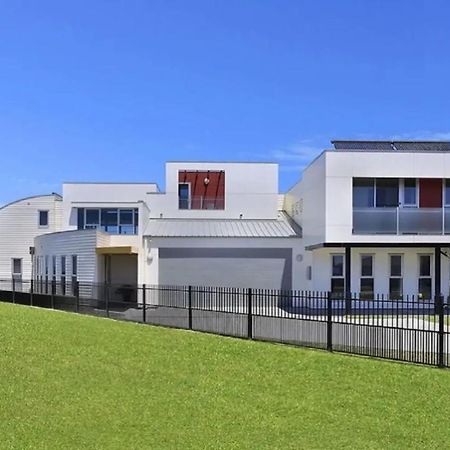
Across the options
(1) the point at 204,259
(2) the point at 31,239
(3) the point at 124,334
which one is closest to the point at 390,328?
(3) the point at 124,334

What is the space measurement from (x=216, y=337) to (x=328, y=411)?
5.74 metres

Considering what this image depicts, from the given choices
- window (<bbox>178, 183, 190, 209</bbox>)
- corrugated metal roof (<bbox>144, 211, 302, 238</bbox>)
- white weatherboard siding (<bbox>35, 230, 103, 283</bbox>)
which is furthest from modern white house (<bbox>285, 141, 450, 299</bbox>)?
window (<bbox>178, 183, 190, 209</bbox>)

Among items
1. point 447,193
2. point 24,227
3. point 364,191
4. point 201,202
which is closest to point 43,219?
point 24,227

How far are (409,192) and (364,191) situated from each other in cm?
197

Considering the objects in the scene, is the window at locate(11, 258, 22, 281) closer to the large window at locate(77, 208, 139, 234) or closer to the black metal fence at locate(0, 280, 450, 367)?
the large window at locate(77, 208, 139, 234)

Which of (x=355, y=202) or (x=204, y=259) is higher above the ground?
(x=355, y=202)

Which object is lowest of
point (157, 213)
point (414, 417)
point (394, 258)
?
point (414, 417)

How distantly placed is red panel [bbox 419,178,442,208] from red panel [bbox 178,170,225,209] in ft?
47.7

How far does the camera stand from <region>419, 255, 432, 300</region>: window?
85.8 feet

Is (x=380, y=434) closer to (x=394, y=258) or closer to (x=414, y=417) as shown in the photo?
(x=414, y=417)

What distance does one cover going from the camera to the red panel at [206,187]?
3706 cm

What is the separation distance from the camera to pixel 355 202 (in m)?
25.4

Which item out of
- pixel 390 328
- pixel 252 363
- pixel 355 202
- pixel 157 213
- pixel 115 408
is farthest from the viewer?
pixel 157 213

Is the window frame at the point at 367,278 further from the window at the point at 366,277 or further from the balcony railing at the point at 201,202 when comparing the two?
the balcony railing at the point at 201,202
